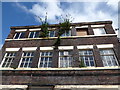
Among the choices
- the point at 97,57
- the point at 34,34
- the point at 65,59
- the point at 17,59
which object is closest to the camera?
the point at 97,57

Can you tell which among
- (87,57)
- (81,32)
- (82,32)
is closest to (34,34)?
(81,32)

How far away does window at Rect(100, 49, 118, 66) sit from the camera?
8.86m

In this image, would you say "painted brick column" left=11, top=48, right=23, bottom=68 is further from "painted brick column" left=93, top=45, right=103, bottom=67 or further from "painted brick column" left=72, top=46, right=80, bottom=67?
"painted brick column" left=93, top=45, right=103, bottom=67

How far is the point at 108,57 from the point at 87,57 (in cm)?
169

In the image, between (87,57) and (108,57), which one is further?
(87,57)

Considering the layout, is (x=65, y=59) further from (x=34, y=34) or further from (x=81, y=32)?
(x=34, y=34)

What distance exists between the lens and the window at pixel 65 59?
9.18m

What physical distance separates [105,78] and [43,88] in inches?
174

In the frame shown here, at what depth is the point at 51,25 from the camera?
12633 mm

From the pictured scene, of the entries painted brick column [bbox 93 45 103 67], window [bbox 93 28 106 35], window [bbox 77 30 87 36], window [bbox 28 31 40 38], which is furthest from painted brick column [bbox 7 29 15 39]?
window [bbox 93 28 106 35]

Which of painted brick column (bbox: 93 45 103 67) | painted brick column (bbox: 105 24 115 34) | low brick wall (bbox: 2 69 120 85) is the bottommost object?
low brick wall (bbox: 2 69 120 85)

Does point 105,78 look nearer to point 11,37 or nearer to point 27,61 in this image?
point 27,61

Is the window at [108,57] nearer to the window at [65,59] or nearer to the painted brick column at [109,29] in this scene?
the painted brick column at [109,29]

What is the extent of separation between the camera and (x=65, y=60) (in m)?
9.50
